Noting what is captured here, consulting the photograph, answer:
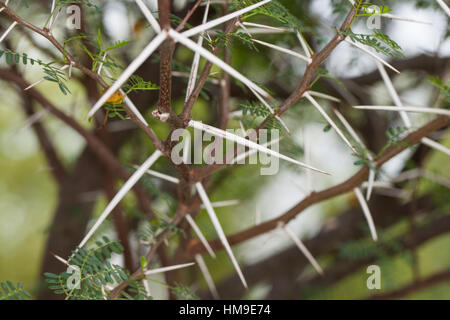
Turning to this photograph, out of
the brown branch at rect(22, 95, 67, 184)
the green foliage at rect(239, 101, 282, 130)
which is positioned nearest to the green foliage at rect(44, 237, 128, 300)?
the green foliage at rect(239, 101, 282, 130)

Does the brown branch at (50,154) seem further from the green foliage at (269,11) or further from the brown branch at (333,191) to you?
the green foliage at (269,11)

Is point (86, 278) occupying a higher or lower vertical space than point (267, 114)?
lower

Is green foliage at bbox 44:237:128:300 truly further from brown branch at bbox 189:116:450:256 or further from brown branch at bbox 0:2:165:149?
brown branch at bbox 189:116:450:256

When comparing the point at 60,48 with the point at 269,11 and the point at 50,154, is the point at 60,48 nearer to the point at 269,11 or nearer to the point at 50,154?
the point at 269,11

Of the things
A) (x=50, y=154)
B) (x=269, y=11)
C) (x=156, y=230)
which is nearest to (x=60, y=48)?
(x=269, y=11)

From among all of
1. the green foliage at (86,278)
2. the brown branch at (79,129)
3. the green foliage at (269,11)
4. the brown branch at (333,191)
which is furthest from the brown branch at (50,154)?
the green foliage at (269,11)

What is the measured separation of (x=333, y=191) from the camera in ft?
2.62

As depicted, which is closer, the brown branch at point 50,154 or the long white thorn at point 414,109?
the long white thorn at point 414,109

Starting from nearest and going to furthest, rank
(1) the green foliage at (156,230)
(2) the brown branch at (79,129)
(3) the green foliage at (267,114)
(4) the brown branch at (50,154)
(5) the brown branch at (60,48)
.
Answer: (5) the brown branch at (60,48) → (3) the green foliage at (267,114) → (1) the green foliage at (156,230) → (2) the brown branch at (79,129) → (4) the brown branch at (50,154)

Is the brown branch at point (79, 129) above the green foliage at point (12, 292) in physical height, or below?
above

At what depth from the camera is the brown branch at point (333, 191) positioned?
694 millimetres

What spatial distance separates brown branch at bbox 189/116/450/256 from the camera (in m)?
0.69
